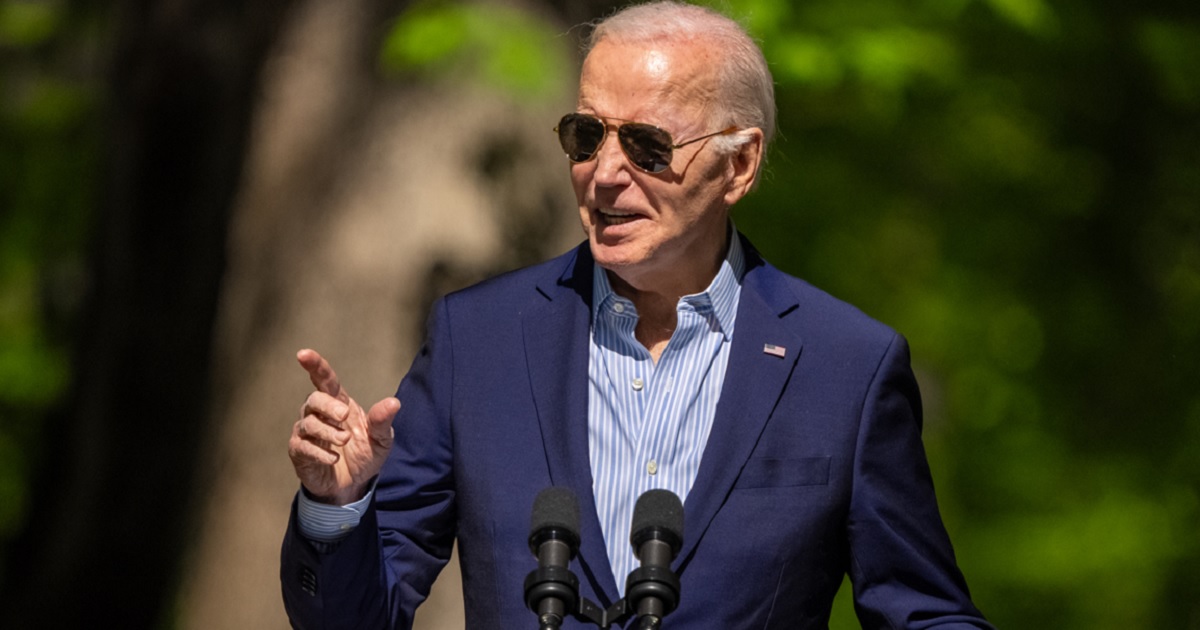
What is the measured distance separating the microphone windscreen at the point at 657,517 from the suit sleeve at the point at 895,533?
860mm

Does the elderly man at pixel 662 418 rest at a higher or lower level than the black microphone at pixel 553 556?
lower

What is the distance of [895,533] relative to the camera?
3.37 m

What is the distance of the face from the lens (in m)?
3.42

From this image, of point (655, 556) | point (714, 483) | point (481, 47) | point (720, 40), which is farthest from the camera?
point (481, 47)

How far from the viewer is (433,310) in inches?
142

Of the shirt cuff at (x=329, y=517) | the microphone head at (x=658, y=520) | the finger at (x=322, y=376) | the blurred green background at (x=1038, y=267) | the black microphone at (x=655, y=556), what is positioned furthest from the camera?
the blurred green background at (x=1038, y=267)

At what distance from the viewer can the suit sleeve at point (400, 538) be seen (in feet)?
10.3

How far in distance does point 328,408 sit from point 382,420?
11cm

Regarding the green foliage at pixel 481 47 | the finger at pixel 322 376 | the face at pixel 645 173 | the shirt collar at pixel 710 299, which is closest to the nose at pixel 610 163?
the face at pixel 645 173

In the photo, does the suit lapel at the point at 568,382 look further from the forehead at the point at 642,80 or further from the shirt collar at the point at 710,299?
the forehead at the point at 642,80

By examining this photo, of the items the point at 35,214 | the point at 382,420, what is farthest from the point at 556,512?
the point at 35,214

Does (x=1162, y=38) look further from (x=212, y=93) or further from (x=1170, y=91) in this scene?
(x=212, y=93)

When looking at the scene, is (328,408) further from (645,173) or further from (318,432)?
(645,173)

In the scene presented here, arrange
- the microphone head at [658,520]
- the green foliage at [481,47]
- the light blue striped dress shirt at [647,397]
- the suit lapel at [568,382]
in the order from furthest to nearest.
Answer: the green foliage at [481,47] < the light blue striped dress shirt at [647,397] < the suit lapel at [568,382] < the microphone head at [658,520]
